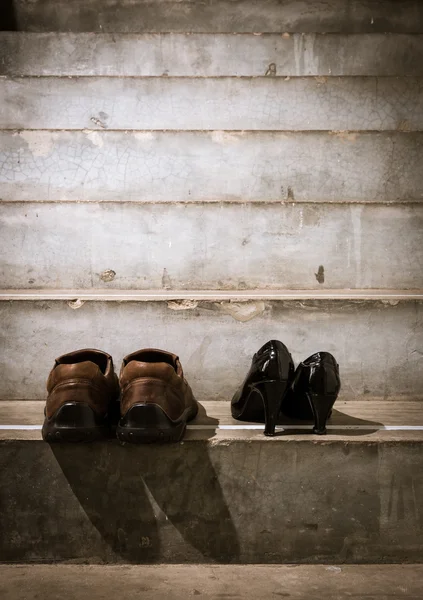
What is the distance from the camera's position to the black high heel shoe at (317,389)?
1759mm

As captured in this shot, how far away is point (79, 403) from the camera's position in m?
1.62

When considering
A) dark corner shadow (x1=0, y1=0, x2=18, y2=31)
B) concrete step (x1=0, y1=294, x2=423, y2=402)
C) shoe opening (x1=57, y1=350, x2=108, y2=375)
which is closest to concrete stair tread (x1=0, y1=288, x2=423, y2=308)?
concrete step (x1=0, y1=294, x2=423, y2=402)

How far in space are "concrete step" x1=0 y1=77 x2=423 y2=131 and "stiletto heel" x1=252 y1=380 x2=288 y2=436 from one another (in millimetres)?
1718

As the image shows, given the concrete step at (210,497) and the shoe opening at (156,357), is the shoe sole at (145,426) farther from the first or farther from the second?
the shoe opening at (156,357)

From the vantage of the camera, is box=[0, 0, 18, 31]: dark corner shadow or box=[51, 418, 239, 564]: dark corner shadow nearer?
box=[51, 418, 239, 564]: dark corner shadow

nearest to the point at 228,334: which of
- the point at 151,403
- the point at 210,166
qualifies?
the point at 151,403

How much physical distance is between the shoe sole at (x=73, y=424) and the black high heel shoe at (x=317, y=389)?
0.60 metres

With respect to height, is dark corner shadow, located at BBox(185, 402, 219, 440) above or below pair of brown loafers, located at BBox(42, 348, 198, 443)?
below

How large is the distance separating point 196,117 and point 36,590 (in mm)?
2312

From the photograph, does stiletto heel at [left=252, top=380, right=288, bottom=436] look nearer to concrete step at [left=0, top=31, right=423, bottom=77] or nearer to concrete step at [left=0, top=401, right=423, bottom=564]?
→ concrete step at [left=0, top=401, right=423, bottom=564]

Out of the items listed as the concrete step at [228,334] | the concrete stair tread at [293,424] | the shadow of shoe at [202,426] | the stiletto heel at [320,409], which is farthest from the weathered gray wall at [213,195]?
the stiletto heel at [320,409]

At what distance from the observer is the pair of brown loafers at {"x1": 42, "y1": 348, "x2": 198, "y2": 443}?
162 cm

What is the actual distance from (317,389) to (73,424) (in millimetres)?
676

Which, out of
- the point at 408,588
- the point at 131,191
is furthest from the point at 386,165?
the point at 408,588
